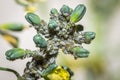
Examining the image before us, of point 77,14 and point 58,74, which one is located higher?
point 77,14

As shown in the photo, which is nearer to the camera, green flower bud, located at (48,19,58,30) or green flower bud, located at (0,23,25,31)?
green flower bud, located at (48,19,58,30)

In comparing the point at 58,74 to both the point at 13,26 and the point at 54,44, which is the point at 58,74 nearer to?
the point at 54,44

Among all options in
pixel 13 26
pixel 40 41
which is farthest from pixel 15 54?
pixel 13 26

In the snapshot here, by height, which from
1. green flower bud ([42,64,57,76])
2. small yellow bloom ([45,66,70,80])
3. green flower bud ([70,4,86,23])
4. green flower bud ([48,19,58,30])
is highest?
green flower bud ([70,4,86,23])

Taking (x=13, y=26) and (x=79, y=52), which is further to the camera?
(x=13, y=26)

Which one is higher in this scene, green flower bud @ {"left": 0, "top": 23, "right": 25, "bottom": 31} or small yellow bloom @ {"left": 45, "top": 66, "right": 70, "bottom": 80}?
green flower bud @ {"left": 0, "top": 23, "right": 25, "bottom": 31}

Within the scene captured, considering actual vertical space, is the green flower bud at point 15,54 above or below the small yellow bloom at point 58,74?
above

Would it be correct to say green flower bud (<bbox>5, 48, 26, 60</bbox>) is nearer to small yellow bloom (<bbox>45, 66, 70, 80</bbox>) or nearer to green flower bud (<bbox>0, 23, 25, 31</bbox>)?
small yellow bloom (<bbox>45, 66, 70, 80</bbox>)

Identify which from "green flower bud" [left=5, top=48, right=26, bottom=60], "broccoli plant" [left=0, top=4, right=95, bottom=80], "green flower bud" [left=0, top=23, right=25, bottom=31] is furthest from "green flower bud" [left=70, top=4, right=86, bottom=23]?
"green flower bud" [left=0, top=23, right=25, bottom=31]

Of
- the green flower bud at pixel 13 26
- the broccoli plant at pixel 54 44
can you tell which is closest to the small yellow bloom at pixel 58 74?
the broccoli plant at pixel 54 44

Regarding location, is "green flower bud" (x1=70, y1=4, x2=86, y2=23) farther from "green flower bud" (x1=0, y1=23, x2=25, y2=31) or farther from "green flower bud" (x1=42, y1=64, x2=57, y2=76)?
"green flower bud" (x1=0, y1=23, x2=25, y2=31)

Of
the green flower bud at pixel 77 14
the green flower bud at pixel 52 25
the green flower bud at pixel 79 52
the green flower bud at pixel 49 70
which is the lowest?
the green flower bud at pixel 49 70

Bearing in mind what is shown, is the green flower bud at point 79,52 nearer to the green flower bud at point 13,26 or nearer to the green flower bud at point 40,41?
the green flower bud at point 40,41
